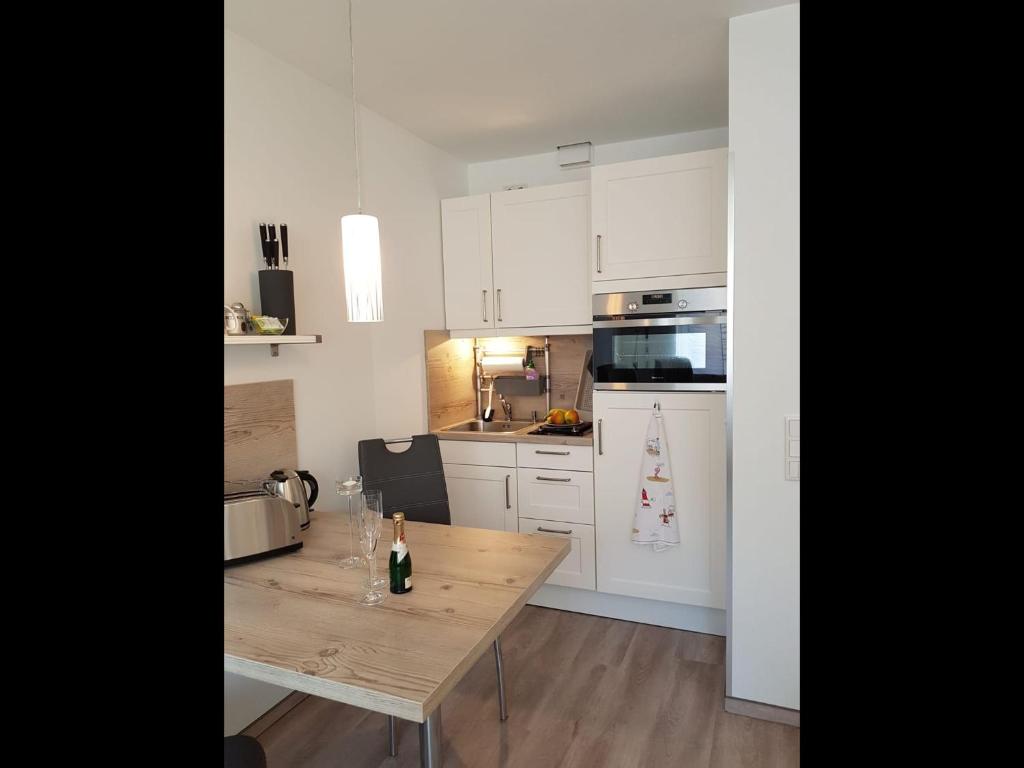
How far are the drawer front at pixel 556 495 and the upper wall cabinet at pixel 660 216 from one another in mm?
960

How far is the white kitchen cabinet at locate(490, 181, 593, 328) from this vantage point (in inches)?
124

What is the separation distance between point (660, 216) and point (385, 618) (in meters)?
2.16

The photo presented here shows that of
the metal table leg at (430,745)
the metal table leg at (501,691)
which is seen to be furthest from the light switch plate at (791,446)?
the metal table leg at (430,745)

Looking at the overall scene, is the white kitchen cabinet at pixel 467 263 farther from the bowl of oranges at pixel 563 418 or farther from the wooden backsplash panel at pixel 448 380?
the bowl of oranges at pixel 563 418

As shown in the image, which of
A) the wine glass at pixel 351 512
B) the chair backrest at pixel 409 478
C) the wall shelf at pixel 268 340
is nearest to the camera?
the wine glass at pixel 351 512

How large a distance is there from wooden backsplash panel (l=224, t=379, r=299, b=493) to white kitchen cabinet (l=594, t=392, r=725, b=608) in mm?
1416

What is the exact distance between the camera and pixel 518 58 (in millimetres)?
2416

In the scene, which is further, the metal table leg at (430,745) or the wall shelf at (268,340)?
the wall shelf at (268,340)

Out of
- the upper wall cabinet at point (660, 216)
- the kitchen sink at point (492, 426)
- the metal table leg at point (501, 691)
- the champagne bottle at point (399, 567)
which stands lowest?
the metal table leg at point (501, 691)

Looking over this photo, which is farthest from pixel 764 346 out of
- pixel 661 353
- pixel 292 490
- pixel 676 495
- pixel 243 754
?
pixel 243 754

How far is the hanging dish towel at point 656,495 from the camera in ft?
9.22

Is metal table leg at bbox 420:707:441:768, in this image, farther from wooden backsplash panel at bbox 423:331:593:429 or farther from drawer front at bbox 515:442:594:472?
wooden backsplash panel at bbox 423:331:593:429
